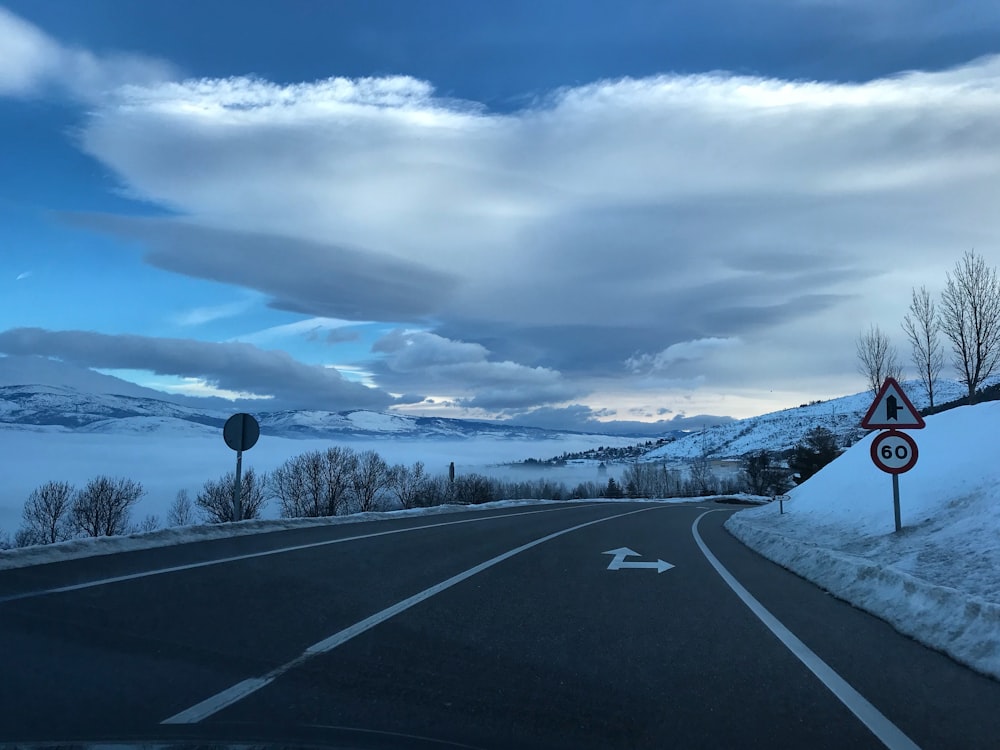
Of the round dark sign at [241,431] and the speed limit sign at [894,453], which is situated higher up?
the round dark sign at [241,431]

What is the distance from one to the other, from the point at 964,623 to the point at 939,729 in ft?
8.62

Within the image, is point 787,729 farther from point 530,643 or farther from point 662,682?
point 530,643

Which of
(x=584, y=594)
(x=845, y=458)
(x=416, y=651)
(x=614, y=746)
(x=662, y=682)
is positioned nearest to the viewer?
(x=614, y=746)

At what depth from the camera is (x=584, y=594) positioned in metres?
9.91

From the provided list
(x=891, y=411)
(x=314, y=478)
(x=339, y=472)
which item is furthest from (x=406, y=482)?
(x=891, y=411)

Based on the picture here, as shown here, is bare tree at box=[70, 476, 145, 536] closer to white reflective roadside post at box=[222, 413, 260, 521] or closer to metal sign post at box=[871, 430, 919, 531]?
white reflective roadside post at box=[222, 413, 260, 521]

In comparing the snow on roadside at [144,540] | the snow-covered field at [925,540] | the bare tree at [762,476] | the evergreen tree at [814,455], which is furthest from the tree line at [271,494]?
the snow-covered field at [925,540]

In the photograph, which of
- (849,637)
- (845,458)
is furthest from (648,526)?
(849,637)

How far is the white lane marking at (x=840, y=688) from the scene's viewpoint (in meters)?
4.58

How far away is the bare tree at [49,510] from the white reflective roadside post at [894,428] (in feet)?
318

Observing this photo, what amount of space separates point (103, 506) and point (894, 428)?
95.0 metres

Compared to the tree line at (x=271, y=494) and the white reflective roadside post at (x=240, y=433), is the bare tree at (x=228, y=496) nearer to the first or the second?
the tree line at (x=271, y=494)

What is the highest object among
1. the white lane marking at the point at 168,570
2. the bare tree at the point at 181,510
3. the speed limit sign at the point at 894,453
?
the speed limit sign at the point at 894,453

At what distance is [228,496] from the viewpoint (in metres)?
90.0
